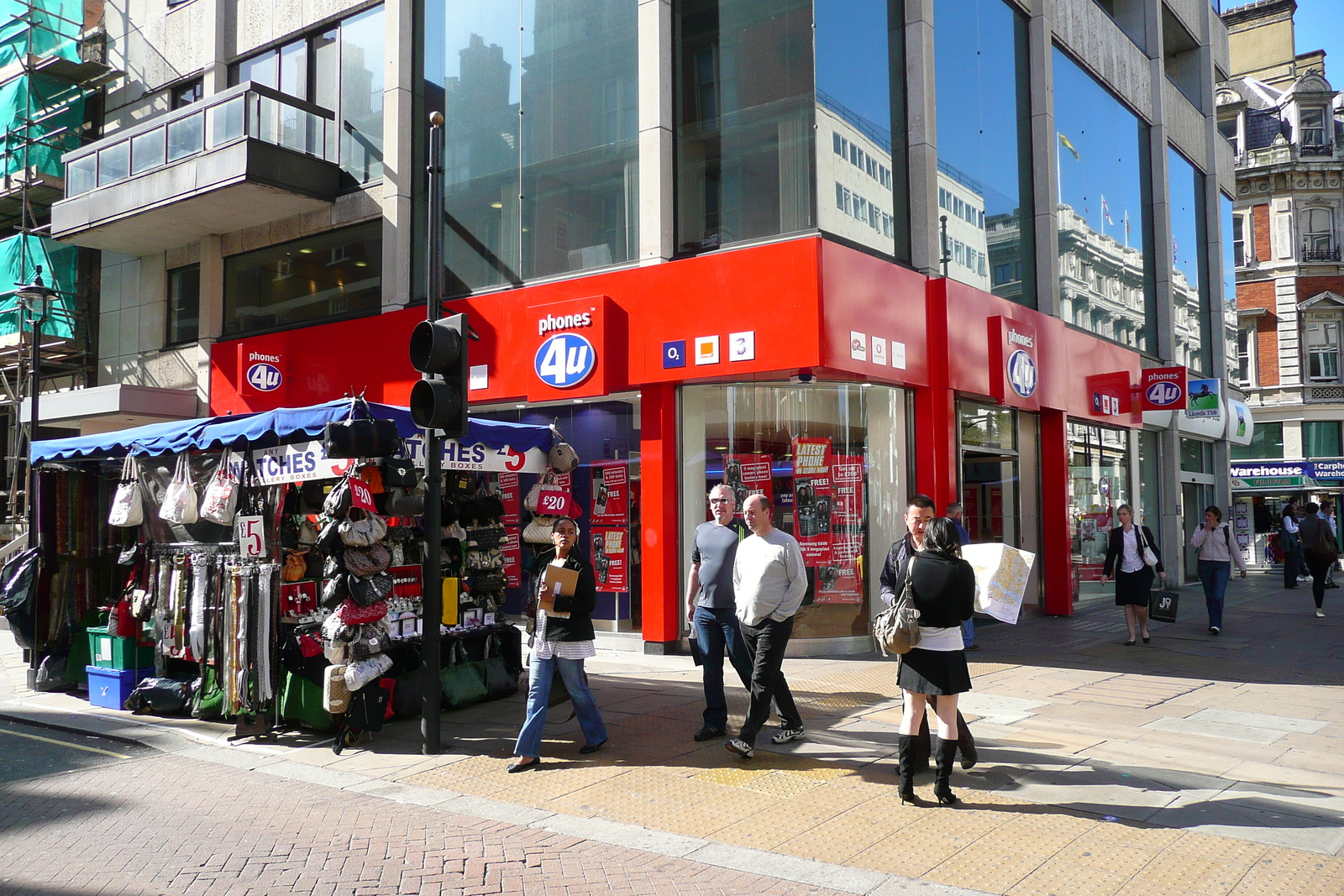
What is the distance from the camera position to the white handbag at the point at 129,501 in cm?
938

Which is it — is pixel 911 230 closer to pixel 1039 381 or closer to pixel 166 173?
pixel 1039 381

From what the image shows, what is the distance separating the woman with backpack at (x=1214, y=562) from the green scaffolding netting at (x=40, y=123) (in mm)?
22926

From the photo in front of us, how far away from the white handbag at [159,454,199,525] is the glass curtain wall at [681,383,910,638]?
5.58m

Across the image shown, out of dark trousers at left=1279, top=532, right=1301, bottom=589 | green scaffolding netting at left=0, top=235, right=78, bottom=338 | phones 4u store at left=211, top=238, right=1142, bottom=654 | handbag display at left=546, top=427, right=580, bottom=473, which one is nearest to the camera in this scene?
handbag display at left=546, top=427, right=580, bottom=473

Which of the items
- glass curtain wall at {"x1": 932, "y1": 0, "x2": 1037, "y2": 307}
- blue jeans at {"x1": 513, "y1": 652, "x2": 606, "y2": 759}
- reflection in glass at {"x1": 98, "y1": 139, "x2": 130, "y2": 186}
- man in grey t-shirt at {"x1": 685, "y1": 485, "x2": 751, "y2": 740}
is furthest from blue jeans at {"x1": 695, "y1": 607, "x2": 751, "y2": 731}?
reflection in glass at {"x1": 98, "y1": 139, "x2": 130, "y2": 186}

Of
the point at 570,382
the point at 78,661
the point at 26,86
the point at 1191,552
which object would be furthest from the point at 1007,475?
the point at 26,86

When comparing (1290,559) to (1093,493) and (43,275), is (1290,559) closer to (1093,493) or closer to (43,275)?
(1093,493)

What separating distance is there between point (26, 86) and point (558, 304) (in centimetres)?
1621

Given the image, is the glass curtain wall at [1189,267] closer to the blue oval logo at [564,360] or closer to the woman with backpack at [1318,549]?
the woman with backpack at [1318,549]

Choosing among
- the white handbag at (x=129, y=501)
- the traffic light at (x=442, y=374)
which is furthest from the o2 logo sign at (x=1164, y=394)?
the white handbag at (x=129, y=501)

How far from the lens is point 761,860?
5.07 meters

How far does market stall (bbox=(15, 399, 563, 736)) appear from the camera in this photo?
768 centimetres

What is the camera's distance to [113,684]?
9.46 metres

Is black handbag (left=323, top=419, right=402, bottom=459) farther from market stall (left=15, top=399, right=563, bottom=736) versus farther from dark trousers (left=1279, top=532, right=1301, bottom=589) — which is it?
dark trousers (left=1279, top=532, right=1301, bottom=589)
